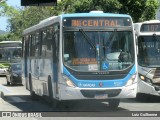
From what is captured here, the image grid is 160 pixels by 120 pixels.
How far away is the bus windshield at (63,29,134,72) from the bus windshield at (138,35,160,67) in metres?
3.50

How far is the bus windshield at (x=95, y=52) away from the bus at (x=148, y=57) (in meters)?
3.39

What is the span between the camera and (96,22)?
49.6ft

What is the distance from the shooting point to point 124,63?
49.0 ft

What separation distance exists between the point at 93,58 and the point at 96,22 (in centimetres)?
120

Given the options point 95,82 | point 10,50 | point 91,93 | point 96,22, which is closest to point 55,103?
point 91,93

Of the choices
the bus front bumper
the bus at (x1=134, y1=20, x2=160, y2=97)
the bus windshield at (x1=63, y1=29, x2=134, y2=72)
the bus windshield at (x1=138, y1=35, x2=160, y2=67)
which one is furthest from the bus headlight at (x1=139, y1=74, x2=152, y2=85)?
the bus front bumper

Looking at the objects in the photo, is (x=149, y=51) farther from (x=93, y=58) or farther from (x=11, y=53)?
(x=11, y=53)

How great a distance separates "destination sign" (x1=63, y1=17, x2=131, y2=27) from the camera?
15.0 meters

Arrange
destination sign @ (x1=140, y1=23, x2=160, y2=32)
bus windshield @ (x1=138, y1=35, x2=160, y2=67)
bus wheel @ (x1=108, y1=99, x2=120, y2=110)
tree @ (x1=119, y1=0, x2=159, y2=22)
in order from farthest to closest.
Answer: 1. tree @ (x1=119, y1=0, x2=159, y2=22)
2. destination sign @ (x1=140, y1=23, x2=160, y2=32)
3. bus windshield @ (x1=138, y1=35, x2=160, y2=67)
4. bus wheel @ (x1=108, y1=99, x2=120, y2=110)

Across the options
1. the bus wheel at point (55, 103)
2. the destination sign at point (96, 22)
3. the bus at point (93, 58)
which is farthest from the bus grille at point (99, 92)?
the destination sign at point (96, 22)

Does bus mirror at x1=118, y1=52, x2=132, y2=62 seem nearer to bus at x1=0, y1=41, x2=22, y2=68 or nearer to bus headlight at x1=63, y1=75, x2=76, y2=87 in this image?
bus headlight at x1=63, y1=75, x2=76, y2=87

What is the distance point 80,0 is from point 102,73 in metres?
20.3

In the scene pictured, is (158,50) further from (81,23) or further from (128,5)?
(128,5)

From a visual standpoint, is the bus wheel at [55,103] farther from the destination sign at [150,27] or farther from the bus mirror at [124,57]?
the destination sign at [150,27]
